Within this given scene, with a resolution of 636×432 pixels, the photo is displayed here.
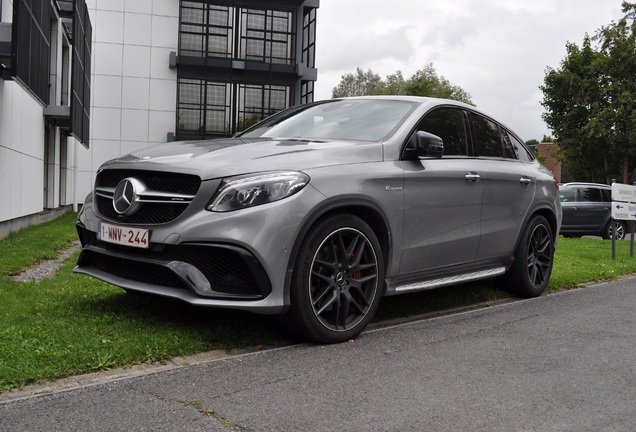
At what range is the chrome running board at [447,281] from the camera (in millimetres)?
5266

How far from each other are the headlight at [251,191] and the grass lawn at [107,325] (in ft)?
2.84

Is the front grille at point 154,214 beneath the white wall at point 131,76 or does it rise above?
beneath

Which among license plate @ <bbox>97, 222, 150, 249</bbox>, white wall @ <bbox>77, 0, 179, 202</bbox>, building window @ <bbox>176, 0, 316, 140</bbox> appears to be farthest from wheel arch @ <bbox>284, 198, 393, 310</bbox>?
white wall @ <bbox>77, 0, 179, 202</bbox>

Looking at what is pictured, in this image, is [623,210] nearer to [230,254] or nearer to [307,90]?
[230,254]

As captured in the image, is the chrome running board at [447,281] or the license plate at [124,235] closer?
the license plate at [124,235]

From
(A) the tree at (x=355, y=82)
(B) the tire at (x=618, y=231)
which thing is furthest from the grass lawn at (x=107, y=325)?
(A) the tree at (x=355, y=82)

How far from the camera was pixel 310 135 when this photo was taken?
18.1 ft

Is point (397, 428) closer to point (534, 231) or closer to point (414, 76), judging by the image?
point (534, 231)

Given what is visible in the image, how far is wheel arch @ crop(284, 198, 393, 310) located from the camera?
4.35 m

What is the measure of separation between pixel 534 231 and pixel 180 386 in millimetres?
4264

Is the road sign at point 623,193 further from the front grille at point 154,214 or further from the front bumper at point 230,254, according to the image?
the front grille at point 154,214

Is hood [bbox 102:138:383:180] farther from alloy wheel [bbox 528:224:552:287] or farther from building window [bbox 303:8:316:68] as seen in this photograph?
building window [bbox 303:8:316:68]

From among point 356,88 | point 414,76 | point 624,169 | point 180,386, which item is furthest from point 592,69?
point 180,386

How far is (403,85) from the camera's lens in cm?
5872
